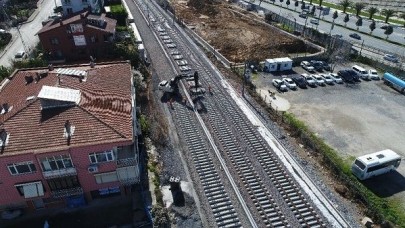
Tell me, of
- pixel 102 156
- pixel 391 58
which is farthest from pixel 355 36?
pixel 102 156

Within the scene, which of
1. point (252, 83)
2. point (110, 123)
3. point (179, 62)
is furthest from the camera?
point (179, 62)

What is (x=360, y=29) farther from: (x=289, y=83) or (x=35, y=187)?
(x=35, y=187)

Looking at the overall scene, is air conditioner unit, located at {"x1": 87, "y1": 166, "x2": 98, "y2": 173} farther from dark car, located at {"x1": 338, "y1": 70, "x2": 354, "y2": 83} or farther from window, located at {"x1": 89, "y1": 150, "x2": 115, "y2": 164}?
dark car, located at {"x1": 338, "y1": 70, "x2": 354, "y2": 83}

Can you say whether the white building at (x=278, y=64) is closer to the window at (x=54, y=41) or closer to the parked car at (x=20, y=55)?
the window at (x=54, y=41)

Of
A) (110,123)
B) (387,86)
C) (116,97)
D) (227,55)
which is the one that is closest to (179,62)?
(227,55)

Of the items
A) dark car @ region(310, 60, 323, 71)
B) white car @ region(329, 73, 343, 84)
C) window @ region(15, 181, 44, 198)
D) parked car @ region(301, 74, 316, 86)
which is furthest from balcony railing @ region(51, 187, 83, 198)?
dark car @ region(310, 60, 323, 71)

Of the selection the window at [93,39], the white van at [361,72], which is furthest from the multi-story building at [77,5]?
the white van at [361,72]

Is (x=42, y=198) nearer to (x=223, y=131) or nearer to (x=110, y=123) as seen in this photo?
(x=110, y=123)
